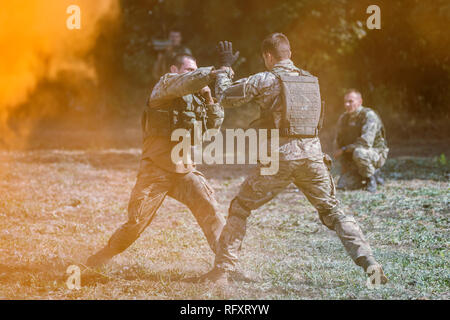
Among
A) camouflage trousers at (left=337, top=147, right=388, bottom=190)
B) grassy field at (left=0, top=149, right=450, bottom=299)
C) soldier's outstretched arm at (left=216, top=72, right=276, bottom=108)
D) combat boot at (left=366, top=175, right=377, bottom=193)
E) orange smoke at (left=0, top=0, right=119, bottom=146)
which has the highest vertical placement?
orange smoke at (left=0, top=0, right=119, bottom=146)

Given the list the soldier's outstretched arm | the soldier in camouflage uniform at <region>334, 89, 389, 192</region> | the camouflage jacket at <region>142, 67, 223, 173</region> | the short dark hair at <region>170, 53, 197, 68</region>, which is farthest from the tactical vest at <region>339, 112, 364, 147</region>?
the soldier's outstretched arm

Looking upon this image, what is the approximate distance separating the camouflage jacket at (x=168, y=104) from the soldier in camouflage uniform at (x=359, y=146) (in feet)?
17.2

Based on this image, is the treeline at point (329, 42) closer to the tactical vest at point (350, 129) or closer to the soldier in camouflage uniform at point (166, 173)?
the tactical vest at point (350, 129)

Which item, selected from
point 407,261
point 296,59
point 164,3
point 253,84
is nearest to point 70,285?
point 253,84

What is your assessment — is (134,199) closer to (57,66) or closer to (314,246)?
(314,246)

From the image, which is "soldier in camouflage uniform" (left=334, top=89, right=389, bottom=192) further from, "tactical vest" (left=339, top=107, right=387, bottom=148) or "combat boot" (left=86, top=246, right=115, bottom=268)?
"combat boot" (left=86, top=246, right=115, bottom=268)

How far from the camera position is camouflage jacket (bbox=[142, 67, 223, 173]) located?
5.02m

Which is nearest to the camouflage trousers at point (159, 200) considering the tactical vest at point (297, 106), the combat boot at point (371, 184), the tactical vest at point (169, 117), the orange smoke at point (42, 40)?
the tactical vest at point (169, 117)

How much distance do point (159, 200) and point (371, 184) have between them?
5.96 meters

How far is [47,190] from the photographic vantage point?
35.1 feet

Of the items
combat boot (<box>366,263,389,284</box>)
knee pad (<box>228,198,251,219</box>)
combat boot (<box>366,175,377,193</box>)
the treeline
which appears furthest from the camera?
the treeline

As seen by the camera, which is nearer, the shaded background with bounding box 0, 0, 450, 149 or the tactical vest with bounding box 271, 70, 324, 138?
the tactical vest with bounding box 271, 70, 324, 138
